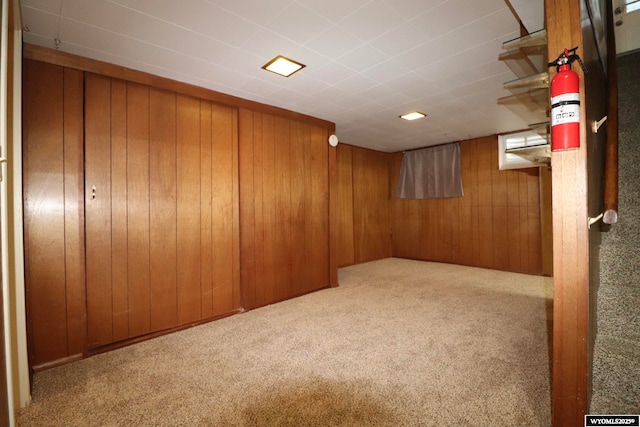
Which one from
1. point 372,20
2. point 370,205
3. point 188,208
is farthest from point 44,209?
point 370,205

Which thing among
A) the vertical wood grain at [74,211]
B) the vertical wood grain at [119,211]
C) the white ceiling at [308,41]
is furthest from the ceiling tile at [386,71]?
the vertical wood grain at [74,211]

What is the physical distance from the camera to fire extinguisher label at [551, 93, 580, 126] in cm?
106

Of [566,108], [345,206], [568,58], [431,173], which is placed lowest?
[345,206]

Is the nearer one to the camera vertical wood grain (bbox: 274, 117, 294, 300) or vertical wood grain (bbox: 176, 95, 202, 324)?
vertical wood grain (bbox: 176, 95, 202, 324)

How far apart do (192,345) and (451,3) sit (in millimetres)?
3281

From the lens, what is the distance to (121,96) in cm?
253

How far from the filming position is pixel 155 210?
8.88 feet

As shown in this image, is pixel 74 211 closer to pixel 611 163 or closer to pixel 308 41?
pixel 308 41

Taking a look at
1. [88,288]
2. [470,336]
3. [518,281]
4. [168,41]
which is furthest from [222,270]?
[518,281]

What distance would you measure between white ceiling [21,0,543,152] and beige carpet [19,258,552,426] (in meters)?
2.36

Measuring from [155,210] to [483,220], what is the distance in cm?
558

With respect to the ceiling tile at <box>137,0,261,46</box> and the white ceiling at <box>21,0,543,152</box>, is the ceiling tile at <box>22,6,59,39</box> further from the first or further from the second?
the ceiling tile at <box>137,0,261,46</box>

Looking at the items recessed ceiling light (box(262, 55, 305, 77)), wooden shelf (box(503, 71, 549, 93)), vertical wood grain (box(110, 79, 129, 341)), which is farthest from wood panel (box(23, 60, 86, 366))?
wooden shelf (box(503, 71, 549, 93))

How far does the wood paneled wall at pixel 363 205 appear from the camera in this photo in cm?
592
